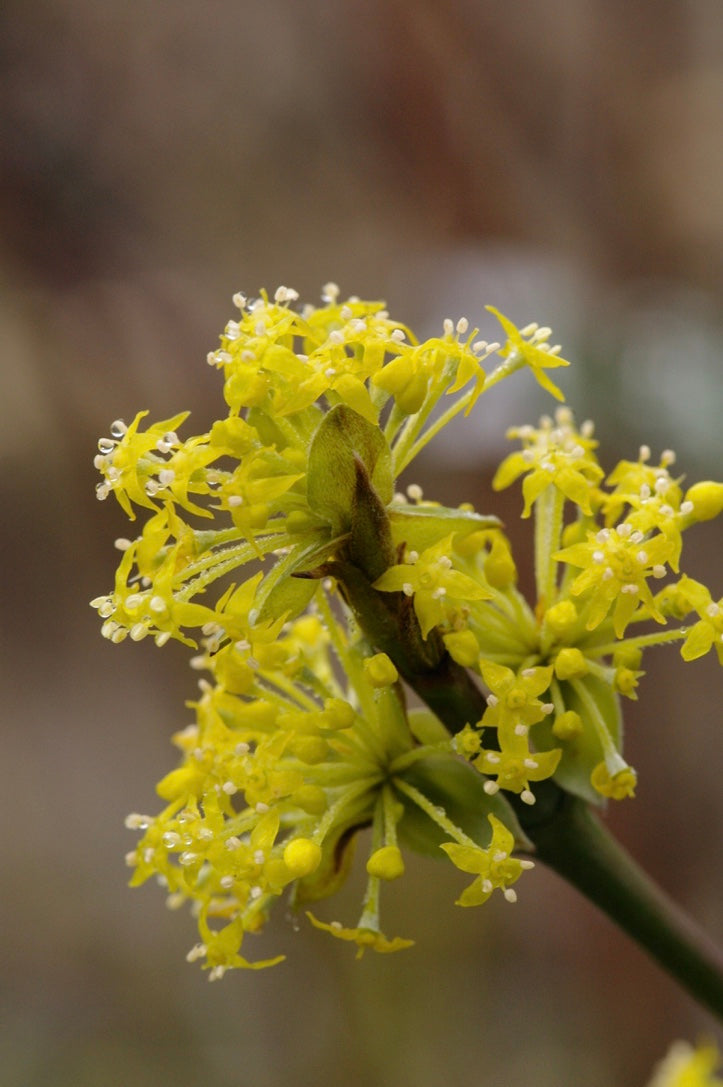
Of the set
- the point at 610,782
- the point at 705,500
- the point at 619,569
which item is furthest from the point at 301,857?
the point at 705,500

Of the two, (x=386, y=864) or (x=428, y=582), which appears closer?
(x=428, y=582)

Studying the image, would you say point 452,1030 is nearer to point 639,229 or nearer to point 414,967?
point 414,967

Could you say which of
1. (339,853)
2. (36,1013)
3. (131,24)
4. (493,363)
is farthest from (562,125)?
(36,1013)

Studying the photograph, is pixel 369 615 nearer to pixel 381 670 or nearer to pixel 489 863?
pixel 381 670

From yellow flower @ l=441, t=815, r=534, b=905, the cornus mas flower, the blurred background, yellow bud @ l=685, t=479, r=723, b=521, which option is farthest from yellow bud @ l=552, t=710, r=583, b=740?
the blurred background

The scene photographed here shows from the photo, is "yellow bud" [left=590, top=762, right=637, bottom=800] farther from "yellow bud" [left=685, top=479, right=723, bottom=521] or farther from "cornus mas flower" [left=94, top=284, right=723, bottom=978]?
"yellow bud" [left=685, top=479, right=723, bottom=521]
